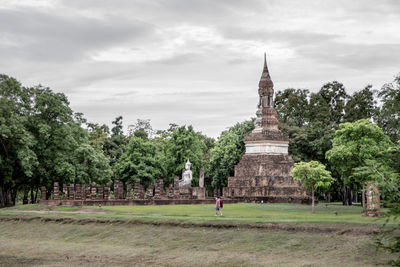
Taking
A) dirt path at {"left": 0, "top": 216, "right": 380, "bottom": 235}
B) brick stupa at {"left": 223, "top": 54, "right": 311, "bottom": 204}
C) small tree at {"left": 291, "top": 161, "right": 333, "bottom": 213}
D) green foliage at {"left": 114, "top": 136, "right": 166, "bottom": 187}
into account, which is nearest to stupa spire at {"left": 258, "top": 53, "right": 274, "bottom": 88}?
brick stupa at {"left": 223, "top": 54, "right": 311, "bottom": 204}

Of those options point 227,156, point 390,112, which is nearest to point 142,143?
point 227,156

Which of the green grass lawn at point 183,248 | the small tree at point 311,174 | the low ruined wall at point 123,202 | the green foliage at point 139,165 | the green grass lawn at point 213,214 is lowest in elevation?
the green grass lawn at point 183,248

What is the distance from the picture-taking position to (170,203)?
53469 millimetres

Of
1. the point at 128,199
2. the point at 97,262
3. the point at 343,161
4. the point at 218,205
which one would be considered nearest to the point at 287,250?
the point at 97,262

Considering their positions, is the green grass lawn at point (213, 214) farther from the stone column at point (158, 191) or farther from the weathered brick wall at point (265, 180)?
the weathered brick wall at point (265, 180)

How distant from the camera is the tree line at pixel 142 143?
168 ft

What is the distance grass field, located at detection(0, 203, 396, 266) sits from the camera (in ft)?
84.1

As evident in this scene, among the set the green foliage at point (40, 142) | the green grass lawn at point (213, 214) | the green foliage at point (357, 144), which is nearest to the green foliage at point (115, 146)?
the green foliage at point (40, 142)

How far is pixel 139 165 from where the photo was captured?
70.1 meters

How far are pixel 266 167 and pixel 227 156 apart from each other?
12080 millimetres

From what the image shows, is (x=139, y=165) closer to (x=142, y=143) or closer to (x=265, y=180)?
(x=142, y=143)

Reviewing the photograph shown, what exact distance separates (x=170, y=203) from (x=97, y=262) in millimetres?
26706

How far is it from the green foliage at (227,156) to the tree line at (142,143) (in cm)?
12

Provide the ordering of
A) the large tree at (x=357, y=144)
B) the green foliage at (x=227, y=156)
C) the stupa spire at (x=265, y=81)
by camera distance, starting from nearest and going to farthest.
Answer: the large tree at (x=357, y=144) → the stupa spire at (x=265, y=81) → the green foliage at (x=227, y=156)
